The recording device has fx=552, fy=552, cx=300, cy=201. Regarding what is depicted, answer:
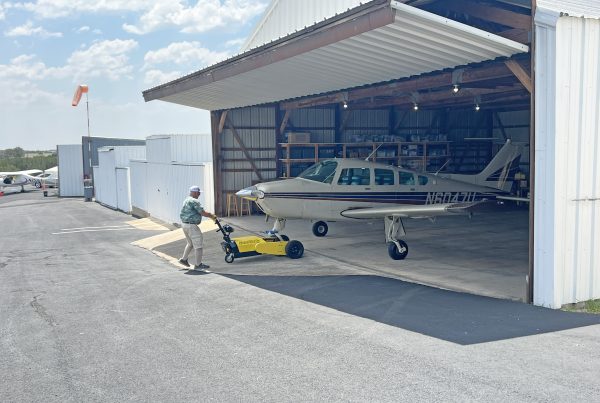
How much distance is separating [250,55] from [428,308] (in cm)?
795

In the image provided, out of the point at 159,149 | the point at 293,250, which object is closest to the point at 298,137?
the point at 159,149

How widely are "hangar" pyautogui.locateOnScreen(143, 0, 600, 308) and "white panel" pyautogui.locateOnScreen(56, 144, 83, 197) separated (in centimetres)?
3089

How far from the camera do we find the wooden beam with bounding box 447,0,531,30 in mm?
10195

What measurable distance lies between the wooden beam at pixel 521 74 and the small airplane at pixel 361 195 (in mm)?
3788

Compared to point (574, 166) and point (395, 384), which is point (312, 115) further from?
point (395, 384)

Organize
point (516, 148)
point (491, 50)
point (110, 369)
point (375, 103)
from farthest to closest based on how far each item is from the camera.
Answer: point (375, 103) → point (516, 148) → point (491, 50) → point (110, 369)

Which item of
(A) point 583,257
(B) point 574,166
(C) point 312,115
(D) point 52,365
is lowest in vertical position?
(D) point 52,365

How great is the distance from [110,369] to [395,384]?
351 centimetres

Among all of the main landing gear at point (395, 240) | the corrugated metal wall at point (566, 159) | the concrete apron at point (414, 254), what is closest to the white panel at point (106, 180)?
the concrete apron at point (414, 254)

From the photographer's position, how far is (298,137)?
23062 millimetres

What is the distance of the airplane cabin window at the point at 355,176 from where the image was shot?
15.4 metres

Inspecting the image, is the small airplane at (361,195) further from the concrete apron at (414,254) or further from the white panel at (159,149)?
the white panel at (159,149)

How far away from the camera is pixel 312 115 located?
2427 cm

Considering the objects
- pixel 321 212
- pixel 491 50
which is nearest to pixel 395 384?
pixel 491 50
